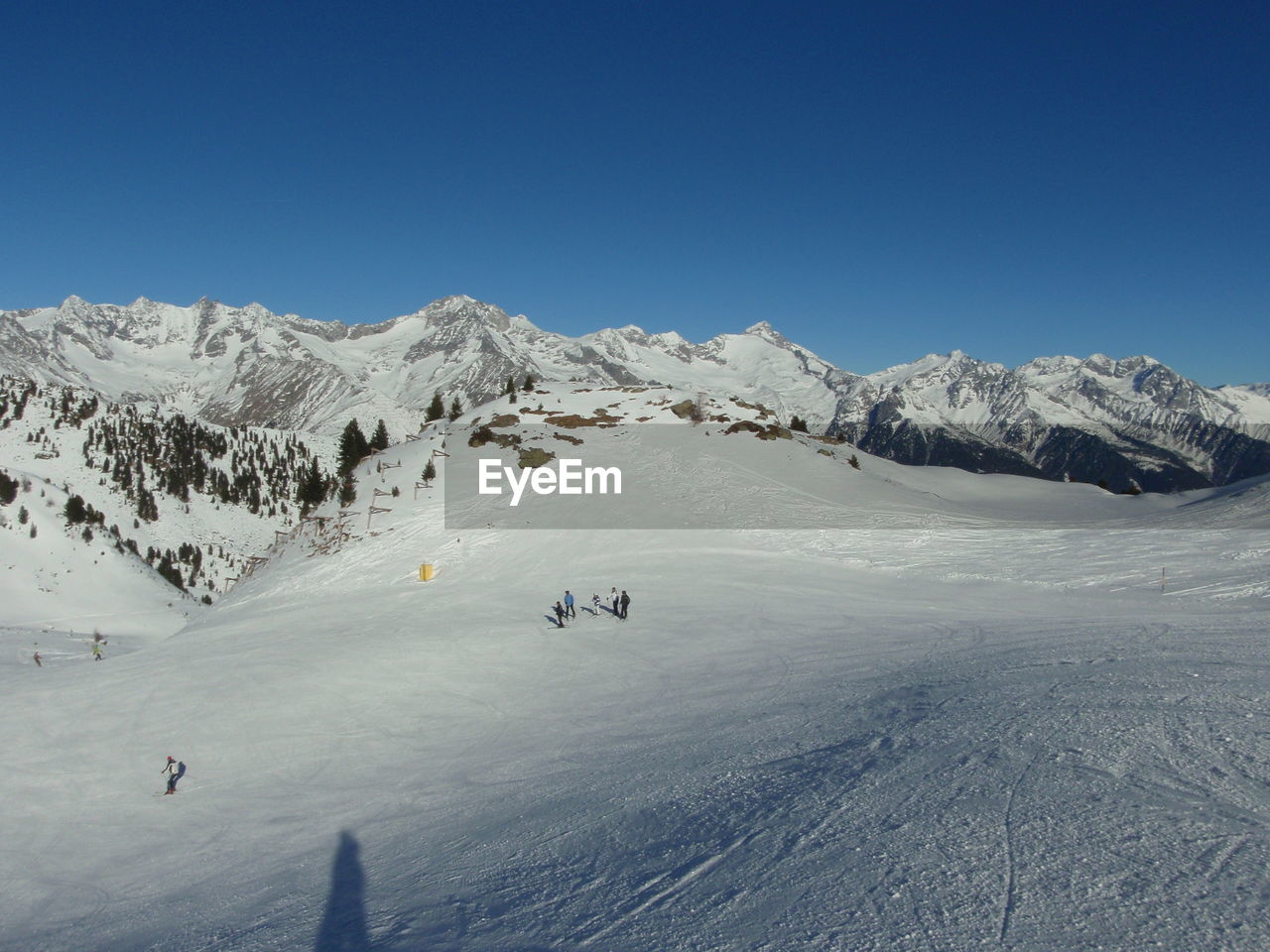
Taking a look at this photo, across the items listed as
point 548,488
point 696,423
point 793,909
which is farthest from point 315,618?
point 696,423

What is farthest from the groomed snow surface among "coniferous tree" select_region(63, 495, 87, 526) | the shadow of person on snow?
"coniferous tree" select_region(63, 495, 87, 526)

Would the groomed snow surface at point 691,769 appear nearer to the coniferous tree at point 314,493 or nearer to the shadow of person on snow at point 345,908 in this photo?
the shadow of person on snow at point 345,908

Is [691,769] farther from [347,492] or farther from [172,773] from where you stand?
[347,492]

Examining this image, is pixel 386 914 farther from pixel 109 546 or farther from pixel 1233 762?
pixel 109 546

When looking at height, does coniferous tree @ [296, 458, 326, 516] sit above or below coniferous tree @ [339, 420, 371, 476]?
below

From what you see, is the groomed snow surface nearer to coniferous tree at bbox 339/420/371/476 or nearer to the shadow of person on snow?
the shadow of person on snow

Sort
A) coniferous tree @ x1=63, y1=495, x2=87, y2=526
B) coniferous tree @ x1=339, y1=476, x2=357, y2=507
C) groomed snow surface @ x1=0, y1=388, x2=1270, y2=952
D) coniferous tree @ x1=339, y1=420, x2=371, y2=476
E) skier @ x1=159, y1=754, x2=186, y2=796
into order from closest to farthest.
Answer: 1. groomed snow surface @ x1=0, y1=388, x2=1270, y2=952
2. skier @ x1=159, y1=754, x2=186, y2=796
3. coniferous tree @ x1=339, y1=476, x2=357, y2=507
4. coniferous tree @ x1=339, y1=420, x2=371, y2=476
5. coniferous tree @ x1=63, y1=495, x2=87, y2=526
